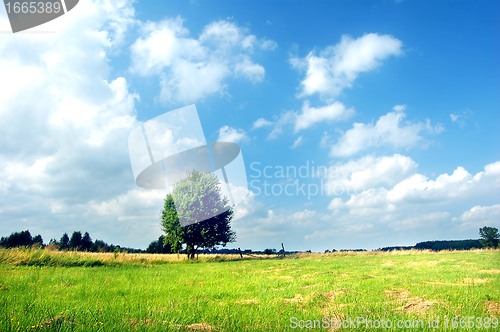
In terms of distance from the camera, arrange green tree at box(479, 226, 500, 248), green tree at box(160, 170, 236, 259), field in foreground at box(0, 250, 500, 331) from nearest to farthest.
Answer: field in foreground at box(0, 250, 500, 331) < green tree at box(160, 170, 236, 259) < green tree at box(479, 226, 500, 248)

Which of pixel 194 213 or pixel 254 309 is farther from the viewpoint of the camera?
pixel 194 213

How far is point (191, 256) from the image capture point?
117ft

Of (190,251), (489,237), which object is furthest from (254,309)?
(489,237)

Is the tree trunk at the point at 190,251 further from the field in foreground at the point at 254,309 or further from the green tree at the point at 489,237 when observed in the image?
the green tree at the point at 489,237

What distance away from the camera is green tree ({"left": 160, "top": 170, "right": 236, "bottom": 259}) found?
3416 centimetres

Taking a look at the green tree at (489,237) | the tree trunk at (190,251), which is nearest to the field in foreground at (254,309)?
the tree trunk at (190,251)

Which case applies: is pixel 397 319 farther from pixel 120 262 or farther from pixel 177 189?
pixel 177 189

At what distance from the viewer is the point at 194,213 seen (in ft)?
111

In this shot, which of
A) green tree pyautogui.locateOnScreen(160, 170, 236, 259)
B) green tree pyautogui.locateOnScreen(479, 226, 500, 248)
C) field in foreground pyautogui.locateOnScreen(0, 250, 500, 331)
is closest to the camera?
field in foreground pyautogui.locateOnScreen(0, 250, 500, 331)

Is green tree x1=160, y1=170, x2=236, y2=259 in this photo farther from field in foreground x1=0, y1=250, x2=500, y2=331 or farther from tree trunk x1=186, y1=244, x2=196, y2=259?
field in foreground x1=0, y1=250, x2=500, y2=331

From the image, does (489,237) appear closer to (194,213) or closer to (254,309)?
(194,213)

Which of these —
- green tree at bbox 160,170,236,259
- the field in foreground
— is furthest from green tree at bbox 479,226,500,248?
the field in foreground

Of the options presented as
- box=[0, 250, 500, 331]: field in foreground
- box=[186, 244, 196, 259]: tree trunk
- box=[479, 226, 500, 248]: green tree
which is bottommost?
box=[479, 226, 500, 248]: green tree

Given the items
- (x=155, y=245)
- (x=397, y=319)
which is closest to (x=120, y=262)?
(x=397, y=319)
